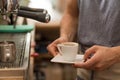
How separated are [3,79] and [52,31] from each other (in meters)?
2.17

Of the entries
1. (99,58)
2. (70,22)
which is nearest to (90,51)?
(99,58)

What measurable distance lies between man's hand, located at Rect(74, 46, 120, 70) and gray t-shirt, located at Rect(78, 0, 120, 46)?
0.35 feet

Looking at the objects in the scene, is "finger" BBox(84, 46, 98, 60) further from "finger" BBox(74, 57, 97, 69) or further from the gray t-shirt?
the gray t-shirt

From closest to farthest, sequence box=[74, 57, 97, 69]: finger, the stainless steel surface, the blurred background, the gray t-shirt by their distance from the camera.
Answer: the stainless steel surface
box=[74, 57, 97, 69]: finger
the gray t-shirt
the blurred background

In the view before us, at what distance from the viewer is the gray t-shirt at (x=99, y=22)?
41.0 inches

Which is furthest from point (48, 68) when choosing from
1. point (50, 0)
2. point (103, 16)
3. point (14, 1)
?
point (14, 1)

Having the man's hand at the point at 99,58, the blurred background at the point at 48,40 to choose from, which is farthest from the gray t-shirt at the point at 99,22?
the blurred background at the point at 48,40

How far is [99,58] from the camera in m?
0.93

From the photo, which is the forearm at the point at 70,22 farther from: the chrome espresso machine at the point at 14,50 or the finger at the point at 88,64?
the finger at the point at 88,64

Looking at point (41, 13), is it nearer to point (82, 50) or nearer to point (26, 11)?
point (26, 11)

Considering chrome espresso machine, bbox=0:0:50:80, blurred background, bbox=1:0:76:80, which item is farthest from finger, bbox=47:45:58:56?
blurred background, bbox=1:0:76:80

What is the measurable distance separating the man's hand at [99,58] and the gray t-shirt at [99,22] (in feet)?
0.35

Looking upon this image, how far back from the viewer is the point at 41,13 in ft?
3.29

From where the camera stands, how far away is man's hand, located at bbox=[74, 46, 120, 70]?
93cm
